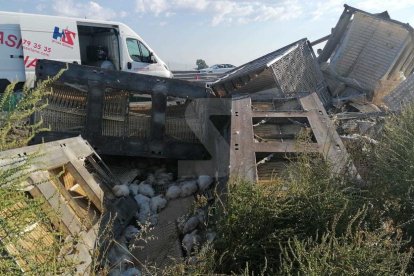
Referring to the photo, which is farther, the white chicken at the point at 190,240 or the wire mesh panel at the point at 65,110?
the wire mesh panel at the point at 65,110

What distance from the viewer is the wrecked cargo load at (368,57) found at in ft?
28.1

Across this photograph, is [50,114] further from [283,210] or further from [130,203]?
[283,210]

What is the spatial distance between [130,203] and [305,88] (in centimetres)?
434

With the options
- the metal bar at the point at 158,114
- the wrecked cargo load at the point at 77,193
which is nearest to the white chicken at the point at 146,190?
the wrecked cargo load at the point at 77,193

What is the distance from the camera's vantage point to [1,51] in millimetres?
8961

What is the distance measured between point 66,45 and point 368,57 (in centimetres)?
649

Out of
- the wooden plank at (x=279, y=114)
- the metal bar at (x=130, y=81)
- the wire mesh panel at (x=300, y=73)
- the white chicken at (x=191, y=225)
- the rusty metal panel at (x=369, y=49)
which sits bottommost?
the white chicken at (x=191, y=225)

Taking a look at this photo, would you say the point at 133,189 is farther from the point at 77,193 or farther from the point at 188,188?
the point at 77,193

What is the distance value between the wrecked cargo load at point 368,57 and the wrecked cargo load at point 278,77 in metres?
1.03

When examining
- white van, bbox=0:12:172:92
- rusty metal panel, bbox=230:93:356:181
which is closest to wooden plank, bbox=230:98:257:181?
rusty metal panel, bbox=230:93:356:181

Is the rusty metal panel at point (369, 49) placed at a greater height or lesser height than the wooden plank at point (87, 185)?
greater

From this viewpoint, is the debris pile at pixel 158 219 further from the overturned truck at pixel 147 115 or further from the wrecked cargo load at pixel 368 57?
the wrecked cargo load at pixel 368 57

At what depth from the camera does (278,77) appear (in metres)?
6.74

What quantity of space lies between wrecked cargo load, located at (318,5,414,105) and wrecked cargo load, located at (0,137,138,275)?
17.1ft
